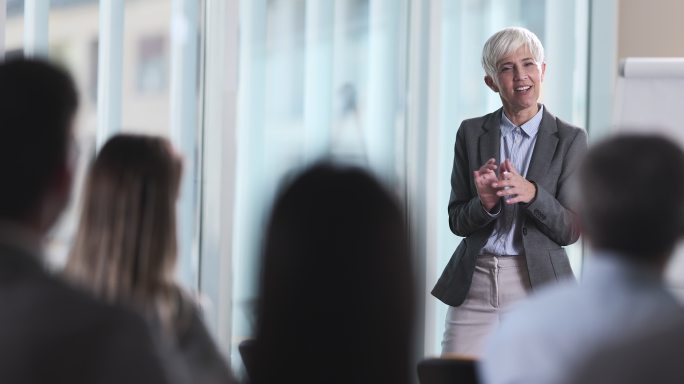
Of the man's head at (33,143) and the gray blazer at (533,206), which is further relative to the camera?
the gray blazer at (533,206)

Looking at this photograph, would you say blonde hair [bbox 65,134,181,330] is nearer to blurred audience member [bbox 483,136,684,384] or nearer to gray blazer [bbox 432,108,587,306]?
blurred audience member [bbox 483,136,684,384]

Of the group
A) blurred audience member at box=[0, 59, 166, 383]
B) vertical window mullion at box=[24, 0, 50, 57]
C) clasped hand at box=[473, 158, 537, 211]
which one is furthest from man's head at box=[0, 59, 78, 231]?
vertical window mullion at box=[24, 0, 50, 57]

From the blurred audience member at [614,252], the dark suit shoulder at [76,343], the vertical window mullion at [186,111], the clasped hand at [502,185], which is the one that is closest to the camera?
the dark suit shoulder at [76,343]

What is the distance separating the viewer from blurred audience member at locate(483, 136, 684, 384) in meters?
1.47

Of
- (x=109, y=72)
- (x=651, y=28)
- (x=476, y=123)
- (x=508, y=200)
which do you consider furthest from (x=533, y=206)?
(x=651, y=28)

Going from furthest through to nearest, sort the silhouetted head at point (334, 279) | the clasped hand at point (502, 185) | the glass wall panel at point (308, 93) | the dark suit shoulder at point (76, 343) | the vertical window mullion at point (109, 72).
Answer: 1. the glass wall panel at point (308, 93)
2. the vertical window mullion at point (109, 72)
3. the clasped hand at point (502, 185)
4. the silhouetted head at point (334, 279)
5. the dark suit shoulder at point (76, 343)

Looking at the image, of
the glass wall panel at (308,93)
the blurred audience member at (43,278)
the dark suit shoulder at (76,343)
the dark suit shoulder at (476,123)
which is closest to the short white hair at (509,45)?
the dark suit shoulder at (476,123)

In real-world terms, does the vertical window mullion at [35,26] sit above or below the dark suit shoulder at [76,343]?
above

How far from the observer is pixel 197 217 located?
4.39 meters

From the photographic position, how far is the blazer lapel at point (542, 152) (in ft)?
10.9

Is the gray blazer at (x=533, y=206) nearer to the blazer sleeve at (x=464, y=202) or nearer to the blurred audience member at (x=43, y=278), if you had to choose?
the blazer sleeve at (x=464, y=202)

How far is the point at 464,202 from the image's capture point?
3.42 m

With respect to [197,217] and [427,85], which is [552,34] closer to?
[427,85]

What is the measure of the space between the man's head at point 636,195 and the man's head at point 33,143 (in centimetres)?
78
